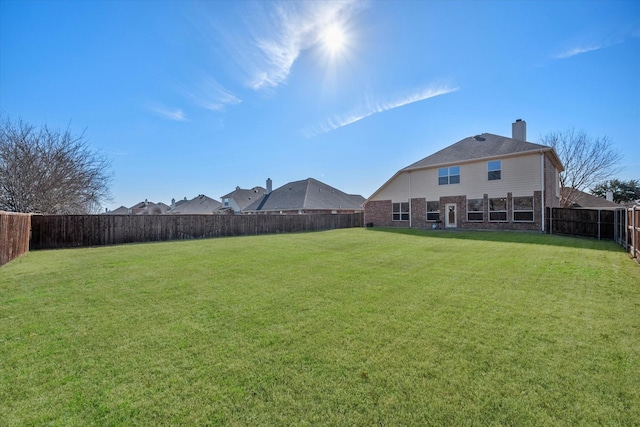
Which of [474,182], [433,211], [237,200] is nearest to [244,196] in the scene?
[237,200]

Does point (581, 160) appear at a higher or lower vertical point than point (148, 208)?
higher

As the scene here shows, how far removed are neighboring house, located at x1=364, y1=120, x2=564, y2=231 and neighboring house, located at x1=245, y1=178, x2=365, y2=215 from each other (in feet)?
35.7

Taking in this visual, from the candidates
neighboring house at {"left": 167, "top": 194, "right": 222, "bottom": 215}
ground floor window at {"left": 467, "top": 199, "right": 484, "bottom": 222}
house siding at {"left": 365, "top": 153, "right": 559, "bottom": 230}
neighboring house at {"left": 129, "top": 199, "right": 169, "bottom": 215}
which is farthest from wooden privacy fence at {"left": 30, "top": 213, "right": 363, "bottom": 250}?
neighboring house at {"left": 129, "top": 199, "right": 169, "bottom": 215}

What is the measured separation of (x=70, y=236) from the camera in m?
13.1

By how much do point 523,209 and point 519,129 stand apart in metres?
6.48

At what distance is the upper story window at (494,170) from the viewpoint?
17.2 m

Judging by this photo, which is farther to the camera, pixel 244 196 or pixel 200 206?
pixel 200 206

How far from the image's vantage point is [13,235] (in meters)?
9.16

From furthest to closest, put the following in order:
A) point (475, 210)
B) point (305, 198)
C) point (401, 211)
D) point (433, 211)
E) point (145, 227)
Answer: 1. point (305, 198)
2. point (401, 211)
3. point (433, 211)
4. point (475, 210)
5. point (145, 227)

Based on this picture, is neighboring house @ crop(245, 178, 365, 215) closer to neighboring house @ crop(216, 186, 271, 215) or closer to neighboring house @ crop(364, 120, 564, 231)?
neighboring house @ crop(216, 186, 271, 215)

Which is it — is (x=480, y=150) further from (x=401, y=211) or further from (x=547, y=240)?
(x=547, y=240)

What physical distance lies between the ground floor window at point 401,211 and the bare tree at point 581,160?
15067mm

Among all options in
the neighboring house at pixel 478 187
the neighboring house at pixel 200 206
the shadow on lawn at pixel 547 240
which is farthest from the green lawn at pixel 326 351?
the neighboring house at pixel 200 206

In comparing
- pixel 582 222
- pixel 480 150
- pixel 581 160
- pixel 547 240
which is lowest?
pixel 547 240
